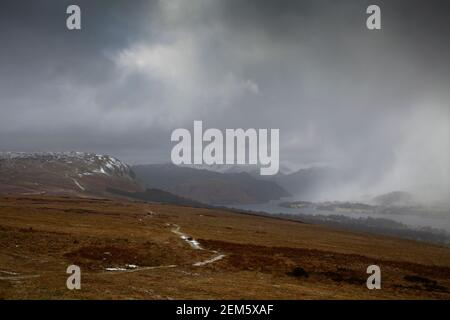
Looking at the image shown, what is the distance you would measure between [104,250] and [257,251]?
85.5ft

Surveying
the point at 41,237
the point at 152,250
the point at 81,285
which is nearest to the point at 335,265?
the point at 152,250

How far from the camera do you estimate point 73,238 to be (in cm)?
6153

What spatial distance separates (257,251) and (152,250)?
18.9m

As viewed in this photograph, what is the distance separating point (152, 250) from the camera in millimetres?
58375
